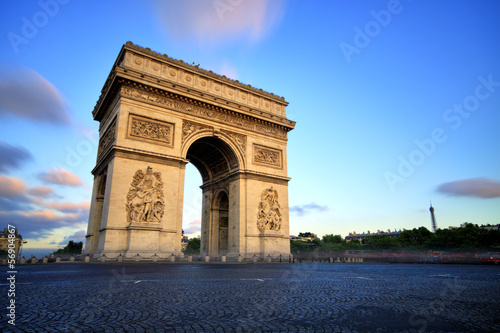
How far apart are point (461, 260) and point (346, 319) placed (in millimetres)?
25302

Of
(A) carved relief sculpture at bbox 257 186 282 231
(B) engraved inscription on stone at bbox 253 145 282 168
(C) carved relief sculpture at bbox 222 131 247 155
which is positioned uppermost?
(C) carved relief sculpture at bbox 222 131 247 155

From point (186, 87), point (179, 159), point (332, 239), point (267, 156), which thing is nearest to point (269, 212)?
point (267, 156)

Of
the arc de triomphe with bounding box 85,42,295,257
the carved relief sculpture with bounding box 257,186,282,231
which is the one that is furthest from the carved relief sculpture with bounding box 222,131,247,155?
the carved relief sculpture with bounding box 257,186,282,231

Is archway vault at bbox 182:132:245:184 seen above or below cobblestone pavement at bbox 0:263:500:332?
above

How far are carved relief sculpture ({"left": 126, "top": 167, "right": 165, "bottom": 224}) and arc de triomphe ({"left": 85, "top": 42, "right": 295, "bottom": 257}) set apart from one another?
59mm

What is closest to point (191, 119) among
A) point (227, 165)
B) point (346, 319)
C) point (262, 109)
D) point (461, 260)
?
point (227, 165)

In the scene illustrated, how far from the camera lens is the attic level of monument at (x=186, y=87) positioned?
19906 millimetres

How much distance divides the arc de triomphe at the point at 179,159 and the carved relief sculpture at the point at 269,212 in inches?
3.0

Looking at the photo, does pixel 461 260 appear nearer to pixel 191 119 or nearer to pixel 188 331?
pixel 191 119

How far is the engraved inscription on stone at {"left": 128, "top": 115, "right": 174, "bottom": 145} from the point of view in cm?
1927

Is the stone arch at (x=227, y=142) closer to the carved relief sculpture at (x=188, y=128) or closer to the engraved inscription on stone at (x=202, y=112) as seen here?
the carved relief sculpture at (x=188, y=128)

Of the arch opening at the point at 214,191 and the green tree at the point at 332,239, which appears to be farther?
the green tree at the point at 332,239

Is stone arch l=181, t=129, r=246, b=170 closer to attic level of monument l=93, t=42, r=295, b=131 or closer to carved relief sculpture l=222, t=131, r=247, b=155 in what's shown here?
carved relief sculpture l=222, t=131, r=247, b=155

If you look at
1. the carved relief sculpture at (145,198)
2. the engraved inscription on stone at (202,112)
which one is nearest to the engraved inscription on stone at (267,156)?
the engraved inscription on stone at (202,112)
